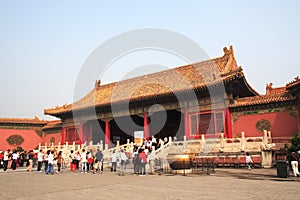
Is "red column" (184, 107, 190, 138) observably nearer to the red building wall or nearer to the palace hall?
the palace hall

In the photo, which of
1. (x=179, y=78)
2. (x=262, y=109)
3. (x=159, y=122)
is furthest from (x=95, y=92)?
(x=262, y=109)

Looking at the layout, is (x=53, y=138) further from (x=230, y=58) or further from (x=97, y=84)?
(x=230, y=58)

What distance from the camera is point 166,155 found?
16.2 m

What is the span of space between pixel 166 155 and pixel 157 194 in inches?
359

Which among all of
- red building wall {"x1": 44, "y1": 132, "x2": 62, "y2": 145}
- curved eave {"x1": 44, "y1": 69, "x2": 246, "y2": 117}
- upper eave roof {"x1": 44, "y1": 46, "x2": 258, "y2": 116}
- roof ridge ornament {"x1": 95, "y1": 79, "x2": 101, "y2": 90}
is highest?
roof ridge ornament {"x1": 95, "y1": 79, "x2": 101, "y2": 90}

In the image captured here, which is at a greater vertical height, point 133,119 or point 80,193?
point 133,119

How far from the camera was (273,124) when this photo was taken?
16.9 m

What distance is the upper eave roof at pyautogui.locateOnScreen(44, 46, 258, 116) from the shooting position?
19672mm

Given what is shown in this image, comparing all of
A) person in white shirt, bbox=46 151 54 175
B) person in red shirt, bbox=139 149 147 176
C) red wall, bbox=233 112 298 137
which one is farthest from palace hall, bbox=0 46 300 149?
person in white shirt, bbox=46 151 54 175

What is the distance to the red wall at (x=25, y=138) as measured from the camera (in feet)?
97.9

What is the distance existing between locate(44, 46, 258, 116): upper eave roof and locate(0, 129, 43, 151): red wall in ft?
15.8

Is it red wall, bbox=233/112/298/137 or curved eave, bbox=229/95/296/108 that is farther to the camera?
curved eave, bbox=229/95/296/108

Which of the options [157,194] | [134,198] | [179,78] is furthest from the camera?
[179,78]

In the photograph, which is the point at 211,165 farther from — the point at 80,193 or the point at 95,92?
the point at 95,92
